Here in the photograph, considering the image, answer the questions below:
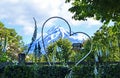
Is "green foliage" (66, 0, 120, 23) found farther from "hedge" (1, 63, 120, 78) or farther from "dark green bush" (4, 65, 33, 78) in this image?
"dark green bush" (4, 65, 33, 78)

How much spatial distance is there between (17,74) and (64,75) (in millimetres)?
2605

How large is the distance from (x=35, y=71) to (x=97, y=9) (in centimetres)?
423

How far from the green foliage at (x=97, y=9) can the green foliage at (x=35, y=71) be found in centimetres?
244

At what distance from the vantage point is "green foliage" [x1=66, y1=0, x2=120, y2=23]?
33.6 ft

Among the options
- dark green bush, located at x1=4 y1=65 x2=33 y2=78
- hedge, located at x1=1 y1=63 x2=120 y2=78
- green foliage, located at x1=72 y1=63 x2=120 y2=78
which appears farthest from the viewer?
dark green bush, located at x1=4 y1=65 x2=33 y2=78

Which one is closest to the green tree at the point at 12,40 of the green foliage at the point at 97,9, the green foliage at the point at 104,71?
the green foliage at the point at 97,9

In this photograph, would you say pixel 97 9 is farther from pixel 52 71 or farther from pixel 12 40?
pixel 12 40

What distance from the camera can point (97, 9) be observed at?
36.7 ft

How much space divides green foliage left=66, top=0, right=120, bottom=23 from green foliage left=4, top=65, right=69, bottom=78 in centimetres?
244

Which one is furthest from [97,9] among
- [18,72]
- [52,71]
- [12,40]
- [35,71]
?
[12,40]

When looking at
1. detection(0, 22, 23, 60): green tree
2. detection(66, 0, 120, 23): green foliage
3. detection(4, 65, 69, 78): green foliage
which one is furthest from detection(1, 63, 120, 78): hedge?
detection(0, 22, 23, 60): green tree

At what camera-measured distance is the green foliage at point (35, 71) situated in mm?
13297

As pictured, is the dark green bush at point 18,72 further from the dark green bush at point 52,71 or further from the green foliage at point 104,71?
the green foliage at point 104,71

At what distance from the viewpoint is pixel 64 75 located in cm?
1321
